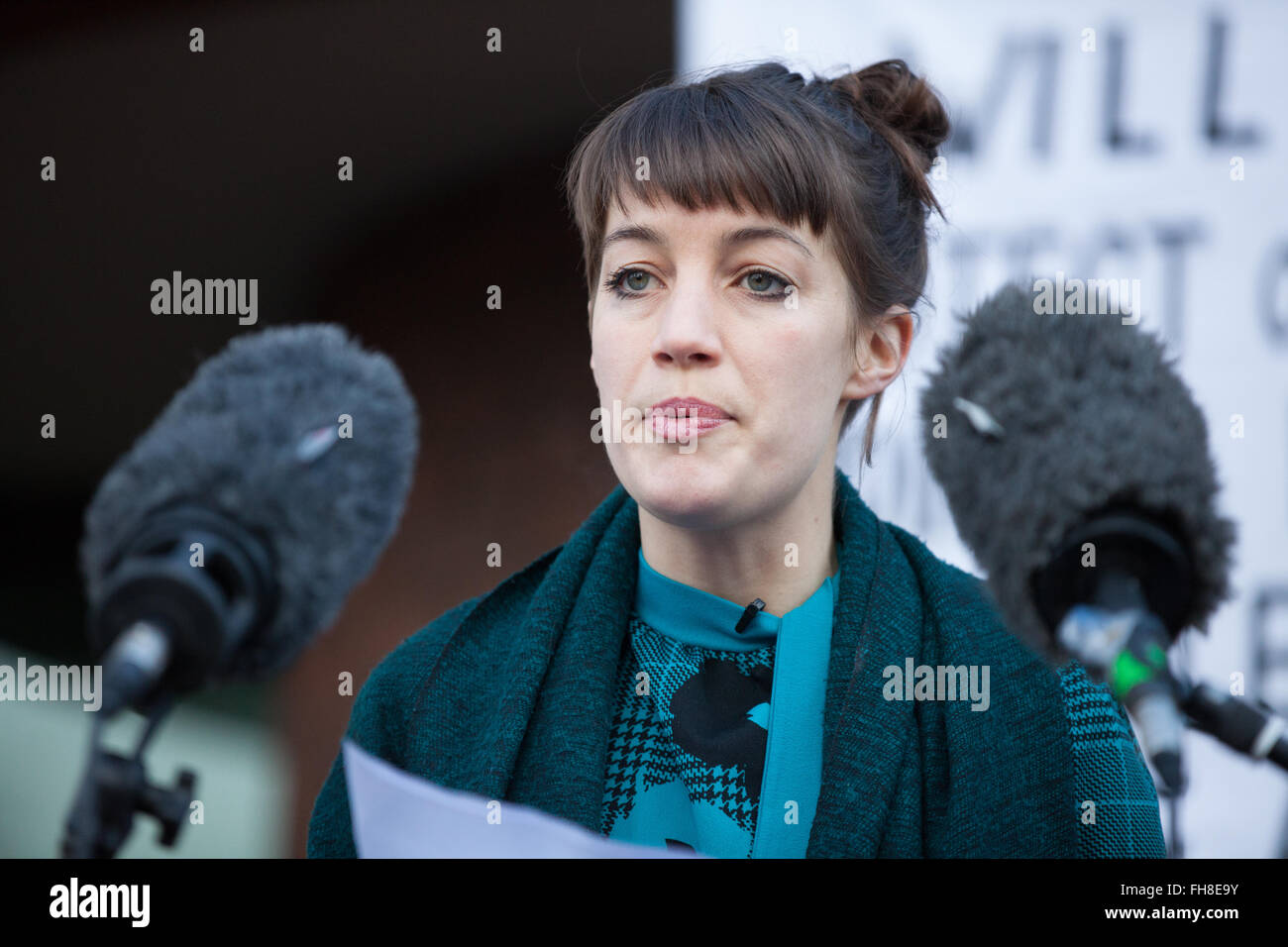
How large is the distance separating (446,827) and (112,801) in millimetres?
259

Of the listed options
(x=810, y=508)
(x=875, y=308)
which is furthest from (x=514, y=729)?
(x=875, y=308)

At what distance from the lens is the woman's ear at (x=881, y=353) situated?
1.64m

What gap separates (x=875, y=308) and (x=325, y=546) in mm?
958

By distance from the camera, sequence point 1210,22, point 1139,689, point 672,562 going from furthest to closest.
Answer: point 1210,22, point 672,562, point 1139,689

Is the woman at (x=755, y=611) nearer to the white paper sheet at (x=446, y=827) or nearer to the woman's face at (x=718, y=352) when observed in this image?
the woman's face at (x=718, y=352)

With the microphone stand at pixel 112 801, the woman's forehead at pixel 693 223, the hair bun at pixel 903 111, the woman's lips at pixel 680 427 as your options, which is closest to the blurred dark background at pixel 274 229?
the hair bun at pixel 903 111

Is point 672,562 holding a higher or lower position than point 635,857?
higher

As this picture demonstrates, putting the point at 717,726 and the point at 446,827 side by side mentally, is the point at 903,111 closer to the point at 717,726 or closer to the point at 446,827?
the point at 717,726

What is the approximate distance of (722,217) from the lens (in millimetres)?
1464

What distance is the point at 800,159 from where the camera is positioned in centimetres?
151

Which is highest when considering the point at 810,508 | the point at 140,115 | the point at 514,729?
the point at 140,115

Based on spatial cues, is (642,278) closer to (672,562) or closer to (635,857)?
(672,562)
